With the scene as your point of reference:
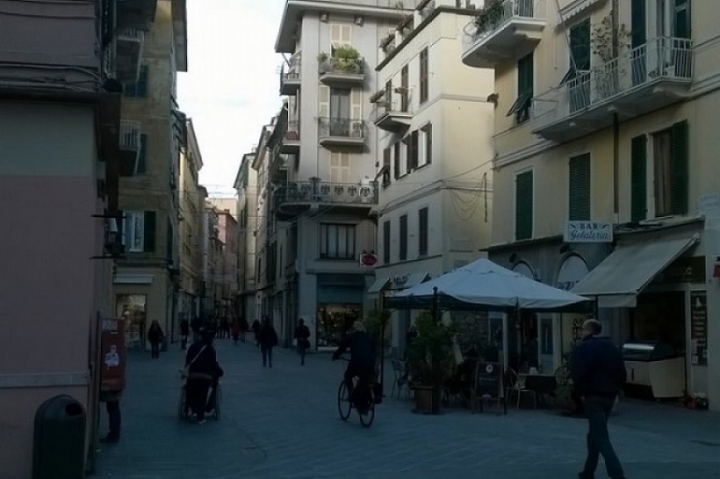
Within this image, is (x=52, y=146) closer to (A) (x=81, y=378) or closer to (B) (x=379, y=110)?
(A) (x=81, y=378)

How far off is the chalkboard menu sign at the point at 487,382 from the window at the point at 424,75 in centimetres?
1989

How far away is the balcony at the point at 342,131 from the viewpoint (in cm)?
4906

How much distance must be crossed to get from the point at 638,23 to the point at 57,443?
16.9m

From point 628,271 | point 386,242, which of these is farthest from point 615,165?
point 386,242

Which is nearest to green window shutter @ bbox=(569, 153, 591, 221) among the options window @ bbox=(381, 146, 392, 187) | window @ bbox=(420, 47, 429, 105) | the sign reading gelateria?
the sign reading gelateria

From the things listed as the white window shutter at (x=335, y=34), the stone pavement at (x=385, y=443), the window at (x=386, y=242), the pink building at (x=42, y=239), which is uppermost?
the white window shutter at (x=335, y=34)

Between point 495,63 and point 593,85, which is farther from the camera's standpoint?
point 495,63

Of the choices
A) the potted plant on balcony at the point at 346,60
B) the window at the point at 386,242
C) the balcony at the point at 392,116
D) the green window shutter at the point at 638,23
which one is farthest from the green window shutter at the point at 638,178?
the potted plant on balcony at the point at 346,60

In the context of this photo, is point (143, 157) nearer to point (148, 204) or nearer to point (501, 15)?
point (148, 204)

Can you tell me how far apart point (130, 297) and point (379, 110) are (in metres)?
13.5

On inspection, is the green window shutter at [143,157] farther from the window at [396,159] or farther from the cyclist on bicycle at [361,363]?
the cyclist on bicycle at [361,363]

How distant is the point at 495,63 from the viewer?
99.2 feet

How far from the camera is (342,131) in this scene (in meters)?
49.3

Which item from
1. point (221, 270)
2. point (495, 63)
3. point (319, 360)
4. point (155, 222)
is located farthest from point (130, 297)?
point (221, 270)
